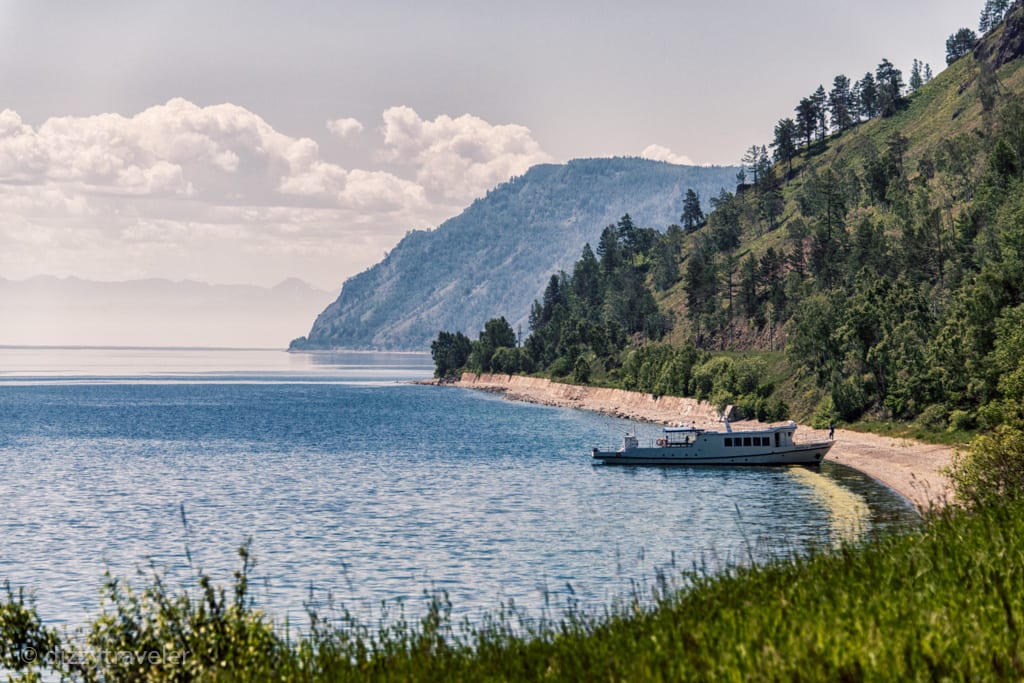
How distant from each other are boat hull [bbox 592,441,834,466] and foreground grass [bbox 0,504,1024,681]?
74636 millimetres

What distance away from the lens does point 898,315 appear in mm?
119062

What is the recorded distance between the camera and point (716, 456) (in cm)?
10375

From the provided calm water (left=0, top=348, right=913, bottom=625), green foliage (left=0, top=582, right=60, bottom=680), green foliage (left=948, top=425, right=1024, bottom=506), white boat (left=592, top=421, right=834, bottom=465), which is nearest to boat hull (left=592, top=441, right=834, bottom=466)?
white boat (left=592, top=421, right=834, bottom=465)

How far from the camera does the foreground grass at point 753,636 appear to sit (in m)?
14.7

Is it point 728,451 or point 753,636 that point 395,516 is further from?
point 753,636

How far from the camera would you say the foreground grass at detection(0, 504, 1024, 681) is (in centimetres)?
1474

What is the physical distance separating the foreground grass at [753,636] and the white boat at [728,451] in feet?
246

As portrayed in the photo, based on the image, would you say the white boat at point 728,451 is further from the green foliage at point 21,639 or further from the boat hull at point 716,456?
the green foliage at point 21,639

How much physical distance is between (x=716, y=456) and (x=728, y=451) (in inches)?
51.9

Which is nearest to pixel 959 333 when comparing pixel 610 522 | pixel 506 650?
pixel 610 522

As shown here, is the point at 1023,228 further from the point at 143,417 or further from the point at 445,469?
the point at 143,417

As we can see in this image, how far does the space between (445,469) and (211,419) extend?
3567 inches

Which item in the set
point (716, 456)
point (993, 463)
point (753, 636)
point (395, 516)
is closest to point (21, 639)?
point (753, 636)

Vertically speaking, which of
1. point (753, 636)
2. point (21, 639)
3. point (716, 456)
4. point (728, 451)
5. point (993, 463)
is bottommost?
point (716, 456)
